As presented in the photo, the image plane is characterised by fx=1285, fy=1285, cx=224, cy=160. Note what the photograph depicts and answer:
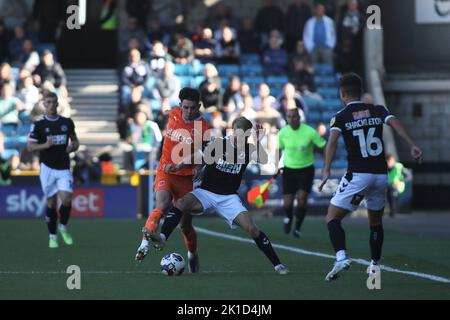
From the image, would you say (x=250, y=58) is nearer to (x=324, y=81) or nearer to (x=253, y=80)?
(x=253, y=80)

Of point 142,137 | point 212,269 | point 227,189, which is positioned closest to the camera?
point 227,189

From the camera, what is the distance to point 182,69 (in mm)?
31844

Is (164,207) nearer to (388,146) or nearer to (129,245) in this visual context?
(129,245)

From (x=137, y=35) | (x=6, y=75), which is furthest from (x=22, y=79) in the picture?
(x=137, y=35)

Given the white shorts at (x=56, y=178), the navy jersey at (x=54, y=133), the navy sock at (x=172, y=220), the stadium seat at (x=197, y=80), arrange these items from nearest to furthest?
the navy sock at (x=172, y=220) → the navy jersey at (x=54, y=133) → the white shorts at (x=56, y=178) → the stadium seat at (x=197, y=80)

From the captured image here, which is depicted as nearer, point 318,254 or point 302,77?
point 318,254

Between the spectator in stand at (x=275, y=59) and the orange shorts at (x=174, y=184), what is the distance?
17.6 m

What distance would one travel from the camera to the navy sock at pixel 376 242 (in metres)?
13.8

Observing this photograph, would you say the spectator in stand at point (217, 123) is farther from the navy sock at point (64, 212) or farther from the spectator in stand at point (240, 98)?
the navy sock at point (64, 212)

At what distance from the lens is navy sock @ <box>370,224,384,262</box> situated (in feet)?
45.4

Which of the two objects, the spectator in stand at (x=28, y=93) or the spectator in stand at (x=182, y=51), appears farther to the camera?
the spectator in stand at (x=182, y=51)

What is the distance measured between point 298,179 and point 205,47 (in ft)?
34.0

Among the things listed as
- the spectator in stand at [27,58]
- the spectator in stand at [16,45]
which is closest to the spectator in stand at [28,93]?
the spectator in stand at [27,58]

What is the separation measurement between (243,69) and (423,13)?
5512mm
